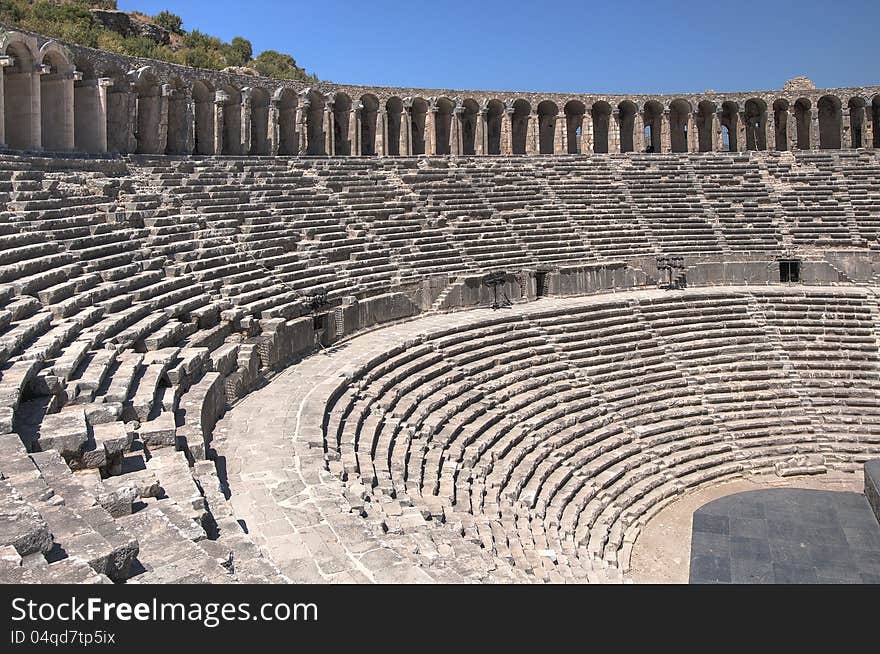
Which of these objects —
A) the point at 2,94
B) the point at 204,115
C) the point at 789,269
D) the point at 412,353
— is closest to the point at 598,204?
the point at 789,269

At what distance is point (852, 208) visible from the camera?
86.5 feet

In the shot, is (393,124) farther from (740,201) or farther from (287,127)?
(740,201)

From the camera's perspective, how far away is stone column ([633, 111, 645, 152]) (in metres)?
33.7

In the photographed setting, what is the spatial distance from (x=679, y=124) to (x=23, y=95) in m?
27.6

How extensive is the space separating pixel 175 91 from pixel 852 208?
23.4 metres

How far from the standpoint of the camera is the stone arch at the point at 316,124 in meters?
29.0

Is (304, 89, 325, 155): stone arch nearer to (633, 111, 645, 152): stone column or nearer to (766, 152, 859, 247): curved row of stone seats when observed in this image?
(633, 111, 645, 152): stone column

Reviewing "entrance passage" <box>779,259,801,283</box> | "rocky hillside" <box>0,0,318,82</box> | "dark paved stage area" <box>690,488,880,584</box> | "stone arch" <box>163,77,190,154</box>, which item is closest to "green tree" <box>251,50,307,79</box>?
"rocky hillside" <box>0,0,318,82</box>

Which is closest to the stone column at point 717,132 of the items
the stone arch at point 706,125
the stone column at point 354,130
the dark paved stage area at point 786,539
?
the stone arch at point 706,125

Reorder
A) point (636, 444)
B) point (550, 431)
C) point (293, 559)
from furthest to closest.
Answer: point (636, 444) < point (550, 431) < point (293, 559)

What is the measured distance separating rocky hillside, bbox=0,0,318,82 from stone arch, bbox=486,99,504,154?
11.5 m

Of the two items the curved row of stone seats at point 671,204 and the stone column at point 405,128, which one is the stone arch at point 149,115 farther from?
the curved row of stone seats at point 671,204
